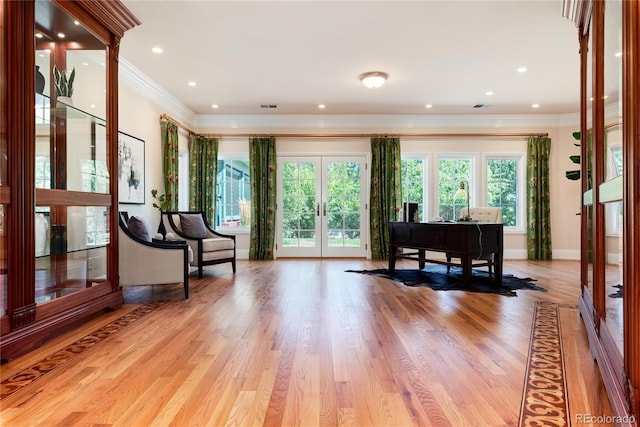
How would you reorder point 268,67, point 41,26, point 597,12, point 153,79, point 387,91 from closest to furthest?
point 597,12, point 41,26, point 268,67, point 153,79, point 387,91

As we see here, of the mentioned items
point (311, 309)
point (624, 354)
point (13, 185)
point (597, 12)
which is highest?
point (597, 12)

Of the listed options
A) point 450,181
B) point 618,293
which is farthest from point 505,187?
point 618,293

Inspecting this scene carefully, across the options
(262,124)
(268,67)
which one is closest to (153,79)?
(268,67)

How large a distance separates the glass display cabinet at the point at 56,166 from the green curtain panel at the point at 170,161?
246 cm

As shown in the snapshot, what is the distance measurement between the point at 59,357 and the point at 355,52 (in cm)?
387

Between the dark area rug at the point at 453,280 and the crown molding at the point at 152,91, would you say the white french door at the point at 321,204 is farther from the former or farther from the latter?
the crown molding at the point at 152,91

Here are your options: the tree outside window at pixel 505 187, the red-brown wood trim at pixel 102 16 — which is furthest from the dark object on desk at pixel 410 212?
the red-brown wood trim at pixel 102 16

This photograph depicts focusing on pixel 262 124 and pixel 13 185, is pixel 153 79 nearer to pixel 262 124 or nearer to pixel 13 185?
pixel 262 124

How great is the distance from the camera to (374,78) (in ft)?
16.2

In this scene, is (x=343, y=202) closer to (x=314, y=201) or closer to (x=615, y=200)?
(x=314, y=201)

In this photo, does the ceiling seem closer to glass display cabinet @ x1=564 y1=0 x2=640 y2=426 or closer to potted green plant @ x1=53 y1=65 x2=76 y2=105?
potted green plant @ x1=53 y1=65 x2=76 y2=105

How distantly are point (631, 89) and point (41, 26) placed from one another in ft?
10.5

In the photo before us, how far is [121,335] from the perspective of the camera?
103 inches

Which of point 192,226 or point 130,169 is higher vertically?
point 130,169
